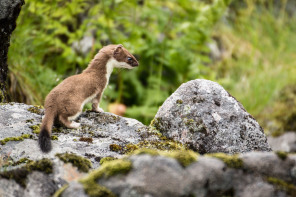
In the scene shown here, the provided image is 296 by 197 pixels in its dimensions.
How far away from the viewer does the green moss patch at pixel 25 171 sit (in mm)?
2684

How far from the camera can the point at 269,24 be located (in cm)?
1129

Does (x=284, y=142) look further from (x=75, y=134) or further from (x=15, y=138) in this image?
(x=15, y=138)

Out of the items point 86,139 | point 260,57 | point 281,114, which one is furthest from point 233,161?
point 260,57

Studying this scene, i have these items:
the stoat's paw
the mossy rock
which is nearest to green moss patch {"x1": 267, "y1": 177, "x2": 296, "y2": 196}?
the stoat's paw

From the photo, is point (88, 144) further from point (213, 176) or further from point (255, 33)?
point (255, 33)

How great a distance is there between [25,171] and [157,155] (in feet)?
3.27

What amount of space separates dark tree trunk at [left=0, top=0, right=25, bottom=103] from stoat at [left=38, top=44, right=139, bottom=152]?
0.94 m

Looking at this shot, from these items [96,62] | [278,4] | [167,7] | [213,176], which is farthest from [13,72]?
[278,4]

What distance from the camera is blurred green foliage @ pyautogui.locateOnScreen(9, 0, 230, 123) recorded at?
6082 millimetres

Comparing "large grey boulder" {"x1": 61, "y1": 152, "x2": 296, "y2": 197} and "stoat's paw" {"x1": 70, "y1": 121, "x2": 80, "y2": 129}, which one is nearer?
"large grey boulder" {"x1": 61, "y1": 152, "x2": 296, "y2": 197}

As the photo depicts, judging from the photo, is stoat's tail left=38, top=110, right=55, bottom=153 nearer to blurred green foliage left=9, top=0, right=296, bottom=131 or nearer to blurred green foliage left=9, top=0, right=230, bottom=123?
blurred green foliage left=9, top=0, right=296, bottom=131

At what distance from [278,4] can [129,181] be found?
11.8 meters

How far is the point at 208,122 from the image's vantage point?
13.1ft

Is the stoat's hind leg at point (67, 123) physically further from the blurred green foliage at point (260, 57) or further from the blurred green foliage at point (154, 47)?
the blurred green foliage at point (260, 57)
